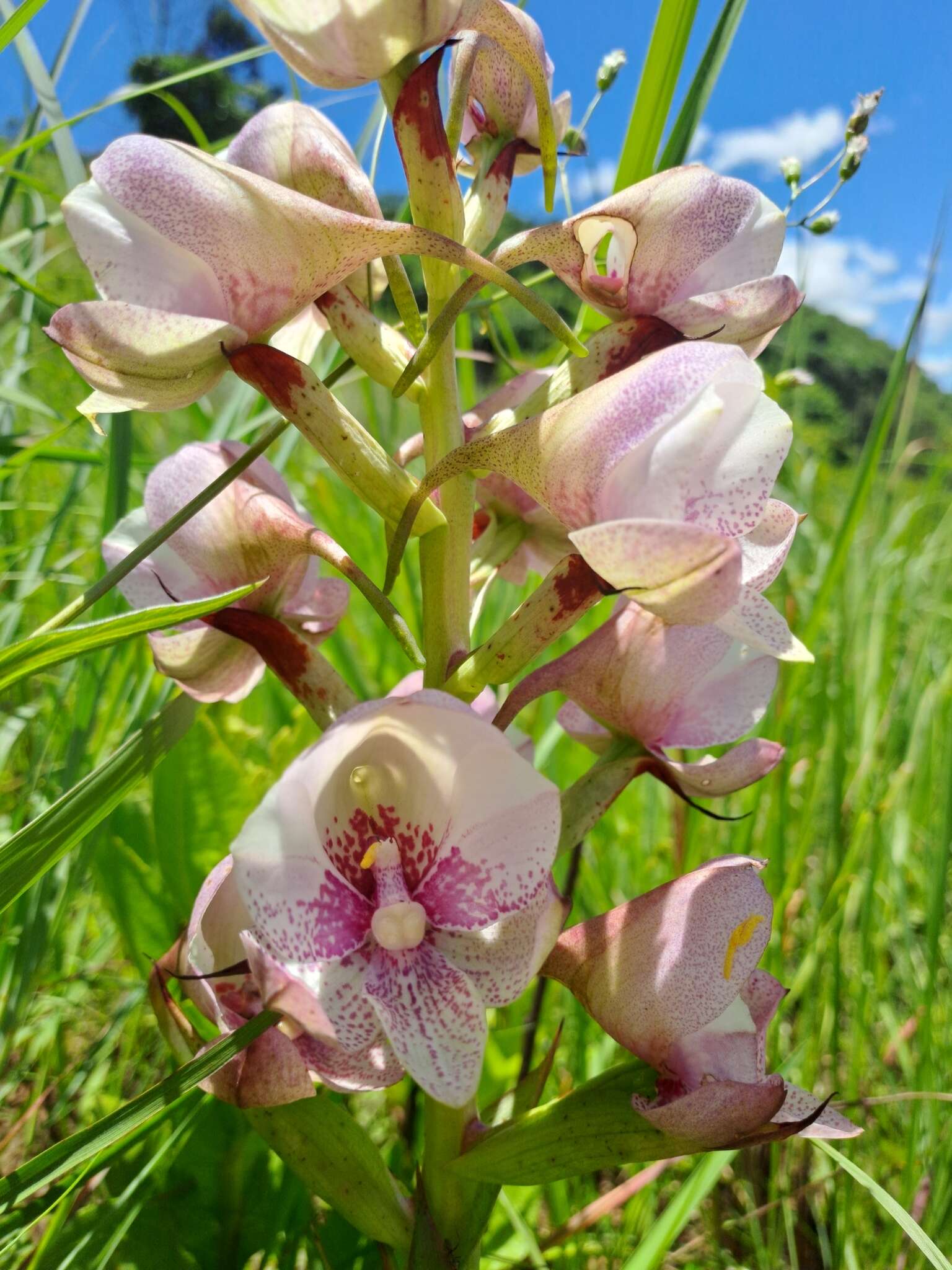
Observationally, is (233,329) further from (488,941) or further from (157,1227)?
(157,1227)

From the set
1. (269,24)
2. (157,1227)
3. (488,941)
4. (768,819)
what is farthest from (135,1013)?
(269,24)

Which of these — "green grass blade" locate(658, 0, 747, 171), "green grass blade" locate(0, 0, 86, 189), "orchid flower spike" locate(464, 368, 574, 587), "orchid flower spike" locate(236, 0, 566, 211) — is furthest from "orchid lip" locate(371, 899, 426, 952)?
"green grass blade" locate(0, 0, 86, 189)

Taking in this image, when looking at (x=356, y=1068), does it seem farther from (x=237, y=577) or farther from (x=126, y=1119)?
(x=237, y=577)

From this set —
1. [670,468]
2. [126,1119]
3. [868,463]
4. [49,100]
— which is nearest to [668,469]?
[670,468]

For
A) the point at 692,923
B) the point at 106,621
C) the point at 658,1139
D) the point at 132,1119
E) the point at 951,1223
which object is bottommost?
the point at 951,1223

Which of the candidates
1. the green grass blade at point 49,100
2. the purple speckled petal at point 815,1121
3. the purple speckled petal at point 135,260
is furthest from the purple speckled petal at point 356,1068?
the green grass blade at point 49,100

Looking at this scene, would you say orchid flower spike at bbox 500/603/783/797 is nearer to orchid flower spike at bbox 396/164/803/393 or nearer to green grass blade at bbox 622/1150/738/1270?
orchid flower spike at bbox 396/164/803/393

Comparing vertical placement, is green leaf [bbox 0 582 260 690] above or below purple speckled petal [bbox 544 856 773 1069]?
above
